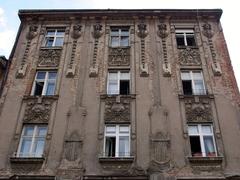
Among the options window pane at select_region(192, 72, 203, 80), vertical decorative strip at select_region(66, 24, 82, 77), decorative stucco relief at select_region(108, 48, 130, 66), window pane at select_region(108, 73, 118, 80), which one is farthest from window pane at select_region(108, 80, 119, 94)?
window pane at select_region(192, 72, 203, 80)

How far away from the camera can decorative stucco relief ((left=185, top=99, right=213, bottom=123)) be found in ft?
39.5

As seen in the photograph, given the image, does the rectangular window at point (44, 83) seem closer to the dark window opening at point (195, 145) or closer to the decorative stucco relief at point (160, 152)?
the decorative stucco relief at point (160, 152)

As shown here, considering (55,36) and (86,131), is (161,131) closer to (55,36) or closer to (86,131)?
(86,131)

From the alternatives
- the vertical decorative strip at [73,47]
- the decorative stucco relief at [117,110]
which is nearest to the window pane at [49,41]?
the vertical decorative strip at [73,47]

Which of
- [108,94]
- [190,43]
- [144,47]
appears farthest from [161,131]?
[190,43]

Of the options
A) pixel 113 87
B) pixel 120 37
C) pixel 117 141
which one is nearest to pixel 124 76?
pixel 113 87

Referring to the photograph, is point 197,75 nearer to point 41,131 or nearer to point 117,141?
point 117,141

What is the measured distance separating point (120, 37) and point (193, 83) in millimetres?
4471

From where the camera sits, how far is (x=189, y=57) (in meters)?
14.2

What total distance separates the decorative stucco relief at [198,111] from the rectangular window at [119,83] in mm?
2649

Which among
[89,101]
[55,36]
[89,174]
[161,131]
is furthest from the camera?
[55,36]

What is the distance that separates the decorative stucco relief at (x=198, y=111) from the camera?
1205 centimetres

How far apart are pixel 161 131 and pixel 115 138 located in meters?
1.76

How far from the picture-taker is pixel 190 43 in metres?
15.2
